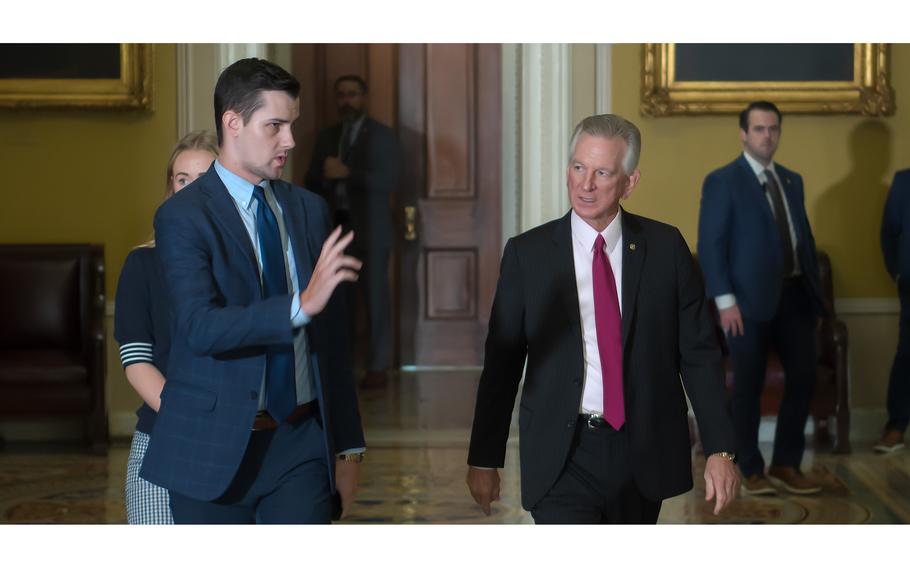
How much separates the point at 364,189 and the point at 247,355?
6882mm


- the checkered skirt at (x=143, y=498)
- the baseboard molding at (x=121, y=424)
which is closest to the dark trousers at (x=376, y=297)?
the baseboard molding at (x=121, y=424)

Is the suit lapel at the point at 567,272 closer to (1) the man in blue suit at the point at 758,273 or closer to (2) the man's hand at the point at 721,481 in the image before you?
(2) the man's hand at the point at 721,481

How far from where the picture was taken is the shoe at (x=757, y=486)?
250 inches

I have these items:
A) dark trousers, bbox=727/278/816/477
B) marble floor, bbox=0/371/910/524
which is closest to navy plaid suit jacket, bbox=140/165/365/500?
marble floor, bbox=0/371/910/524

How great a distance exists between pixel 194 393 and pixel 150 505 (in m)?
0.53

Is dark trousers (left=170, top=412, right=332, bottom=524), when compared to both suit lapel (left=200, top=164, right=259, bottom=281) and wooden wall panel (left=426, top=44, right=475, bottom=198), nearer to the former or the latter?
suit lapel (left=200, top=164, right=259, bottom=281)

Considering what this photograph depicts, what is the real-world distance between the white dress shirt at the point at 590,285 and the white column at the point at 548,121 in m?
4.26

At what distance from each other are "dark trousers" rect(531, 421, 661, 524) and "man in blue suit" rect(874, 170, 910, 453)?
471cm

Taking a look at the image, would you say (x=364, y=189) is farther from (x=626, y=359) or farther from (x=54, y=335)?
(x=626, y=359)

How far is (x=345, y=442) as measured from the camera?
2912mm

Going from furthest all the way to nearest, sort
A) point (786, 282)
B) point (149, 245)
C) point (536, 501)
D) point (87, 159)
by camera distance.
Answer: point (87, 159), point (786, 282), point (149, 245), point (536, 501)

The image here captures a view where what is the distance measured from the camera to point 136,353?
3.27 m
